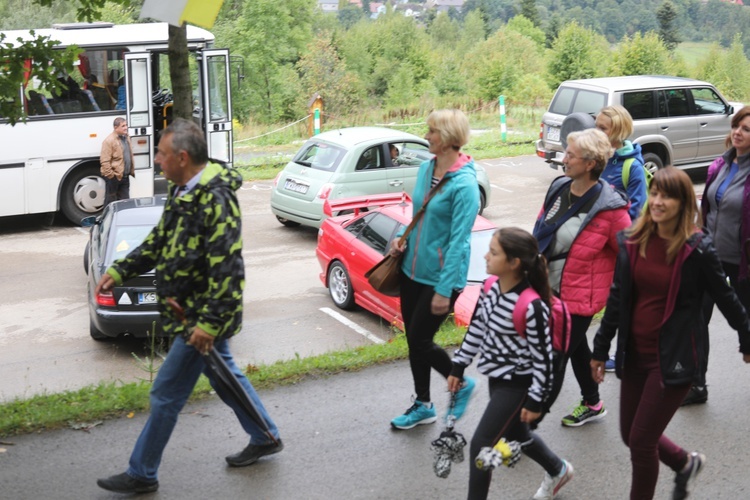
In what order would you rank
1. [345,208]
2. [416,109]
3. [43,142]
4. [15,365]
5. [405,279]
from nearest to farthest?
[405,279] < [15,365] < [345,208] < [43,142] < [416,109]

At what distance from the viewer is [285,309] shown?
39.4ft

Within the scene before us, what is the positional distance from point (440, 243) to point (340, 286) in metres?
6.52

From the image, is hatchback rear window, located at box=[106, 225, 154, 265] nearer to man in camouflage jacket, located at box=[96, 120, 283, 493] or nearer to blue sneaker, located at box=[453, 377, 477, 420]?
man in camouflage jacket, located at box=[96, 120, 283, 493]

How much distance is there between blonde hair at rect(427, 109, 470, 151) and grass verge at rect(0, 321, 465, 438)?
2178mm

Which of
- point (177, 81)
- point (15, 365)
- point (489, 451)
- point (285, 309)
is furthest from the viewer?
point (285, 309)

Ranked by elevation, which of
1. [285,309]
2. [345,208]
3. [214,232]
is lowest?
[285,309]

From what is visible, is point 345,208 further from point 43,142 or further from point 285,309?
point 43,142

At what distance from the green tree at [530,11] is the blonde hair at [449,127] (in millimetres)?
100938

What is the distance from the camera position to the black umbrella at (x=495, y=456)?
4309 millimetres

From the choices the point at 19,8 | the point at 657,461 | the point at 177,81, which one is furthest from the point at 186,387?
the point at 19,8

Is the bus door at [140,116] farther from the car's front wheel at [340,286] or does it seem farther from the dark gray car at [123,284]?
the car's front wheel at [340,286]

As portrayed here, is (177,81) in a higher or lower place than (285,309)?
higher

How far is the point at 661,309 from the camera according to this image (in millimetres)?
4383

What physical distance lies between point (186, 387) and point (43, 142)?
12.4m
